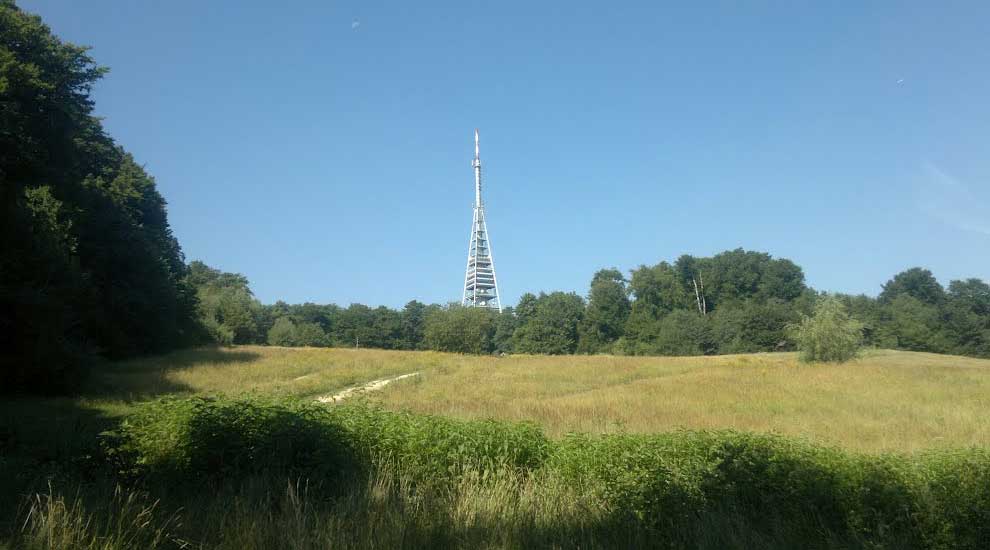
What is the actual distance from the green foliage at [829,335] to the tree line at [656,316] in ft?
131

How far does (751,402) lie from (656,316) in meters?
98.5

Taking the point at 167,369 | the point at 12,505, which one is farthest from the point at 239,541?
the point at 167,369

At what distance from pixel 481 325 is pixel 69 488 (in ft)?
236

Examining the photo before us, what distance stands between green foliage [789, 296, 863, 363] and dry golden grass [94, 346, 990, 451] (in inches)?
579

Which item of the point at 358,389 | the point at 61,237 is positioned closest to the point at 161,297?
the point at 61,237

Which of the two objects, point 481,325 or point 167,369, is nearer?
point 167,369

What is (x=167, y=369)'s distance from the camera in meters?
27.9

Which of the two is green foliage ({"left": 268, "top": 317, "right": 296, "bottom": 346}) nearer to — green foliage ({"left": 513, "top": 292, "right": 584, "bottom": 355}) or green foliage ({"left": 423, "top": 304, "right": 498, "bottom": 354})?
green foliage ({"left": 423, "top": 304, "right": 498, "bottom": 354})

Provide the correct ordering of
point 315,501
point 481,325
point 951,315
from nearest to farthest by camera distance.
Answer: point 315,501 < point 481,325 < point 951,315

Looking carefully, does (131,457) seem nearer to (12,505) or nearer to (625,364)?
(12,505)

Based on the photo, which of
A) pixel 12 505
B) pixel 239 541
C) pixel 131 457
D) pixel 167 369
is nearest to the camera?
pixel 239 541

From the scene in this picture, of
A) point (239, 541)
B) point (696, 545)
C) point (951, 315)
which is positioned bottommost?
point (696, 545)

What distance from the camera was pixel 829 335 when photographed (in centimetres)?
4394

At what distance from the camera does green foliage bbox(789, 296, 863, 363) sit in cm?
4359
